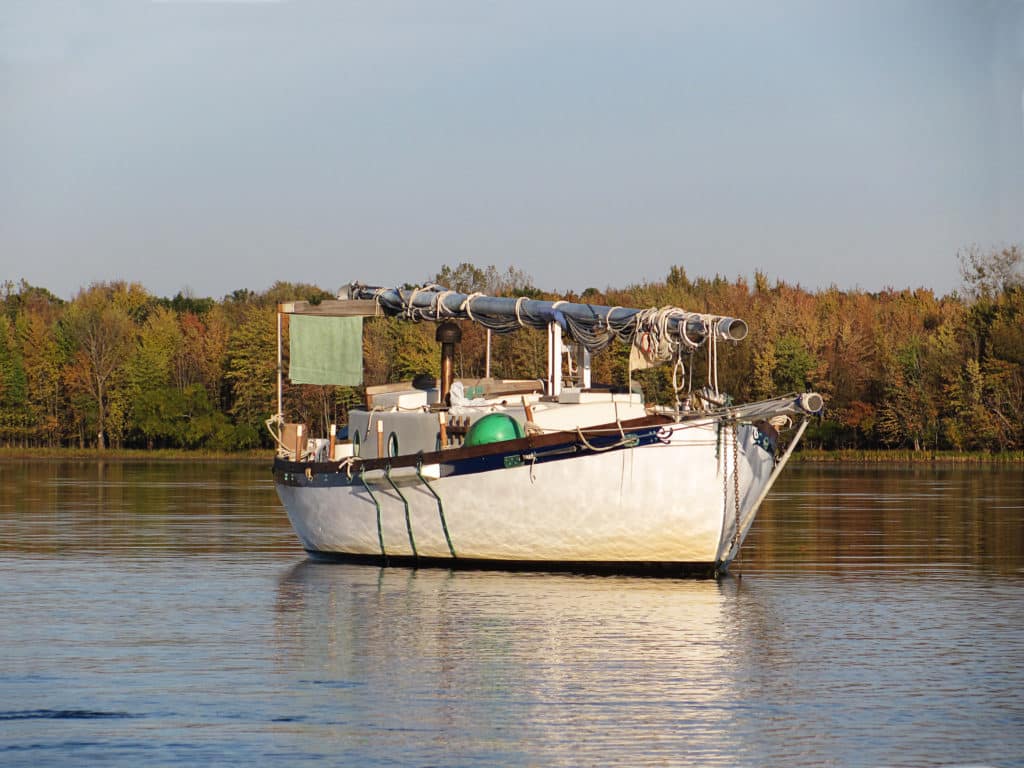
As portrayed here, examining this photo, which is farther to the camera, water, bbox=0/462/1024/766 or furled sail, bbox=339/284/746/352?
furled sail, bbox=339/284/746/352

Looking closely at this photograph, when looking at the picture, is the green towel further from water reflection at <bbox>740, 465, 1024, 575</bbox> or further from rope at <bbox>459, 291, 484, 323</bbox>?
water reflection at <bbox>740, 465, 1024, 575</bbox>

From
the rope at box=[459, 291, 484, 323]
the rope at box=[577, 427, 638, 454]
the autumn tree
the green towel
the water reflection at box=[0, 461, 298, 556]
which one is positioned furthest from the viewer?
the autumn tree

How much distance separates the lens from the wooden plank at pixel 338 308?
39.7 meters

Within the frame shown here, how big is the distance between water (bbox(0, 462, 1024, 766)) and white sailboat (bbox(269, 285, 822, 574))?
84cm

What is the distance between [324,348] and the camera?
131ft

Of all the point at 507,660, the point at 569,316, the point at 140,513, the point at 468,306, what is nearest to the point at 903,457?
the point at 140,513

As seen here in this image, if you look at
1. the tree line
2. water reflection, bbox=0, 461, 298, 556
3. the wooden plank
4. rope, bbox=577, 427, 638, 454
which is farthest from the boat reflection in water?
the tree line

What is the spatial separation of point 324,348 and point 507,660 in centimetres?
1865

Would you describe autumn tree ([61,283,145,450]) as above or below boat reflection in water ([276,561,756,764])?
above

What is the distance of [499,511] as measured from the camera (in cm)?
3162

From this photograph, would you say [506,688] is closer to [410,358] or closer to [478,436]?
[478,436]

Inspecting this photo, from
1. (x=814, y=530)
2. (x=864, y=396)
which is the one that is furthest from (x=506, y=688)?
(x=864, y=396)

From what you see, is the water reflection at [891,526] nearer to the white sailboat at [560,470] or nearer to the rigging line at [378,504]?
the white sailboat at [560,470]

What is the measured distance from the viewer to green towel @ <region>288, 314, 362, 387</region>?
3950cm
